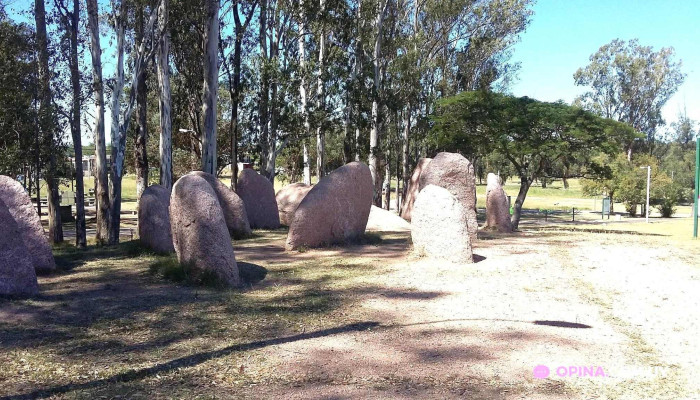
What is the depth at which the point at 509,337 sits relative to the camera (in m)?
5.77

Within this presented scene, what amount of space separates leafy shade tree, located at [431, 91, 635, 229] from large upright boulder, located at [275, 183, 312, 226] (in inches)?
242

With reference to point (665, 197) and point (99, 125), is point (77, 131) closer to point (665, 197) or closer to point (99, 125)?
point (99, 125)

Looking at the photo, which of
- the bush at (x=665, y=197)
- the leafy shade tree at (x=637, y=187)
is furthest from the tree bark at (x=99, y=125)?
the bush at (x=665, y=197)

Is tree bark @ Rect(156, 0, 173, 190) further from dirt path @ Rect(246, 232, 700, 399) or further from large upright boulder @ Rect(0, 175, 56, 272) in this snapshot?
dirt path @ Rect(246, 232, 700, 399)

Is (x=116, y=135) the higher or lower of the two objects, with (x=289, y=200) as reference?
higher

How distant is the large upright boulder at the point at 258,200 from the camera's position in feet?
51.2

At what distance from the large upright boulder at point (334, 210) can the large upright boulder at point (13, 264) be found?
4852 mm

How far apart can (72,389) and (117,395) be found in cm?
41

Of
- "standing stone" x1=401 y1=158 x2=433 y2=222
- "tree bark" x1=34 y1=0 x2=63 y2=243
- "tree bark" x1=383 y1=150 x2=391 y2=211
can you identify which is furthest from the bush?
"tree bark" x1=34 y1=0 x2=63 y2=243

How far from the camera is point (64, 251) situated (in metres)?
12.3

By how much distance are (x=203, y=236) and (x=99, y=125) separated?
8.96 m

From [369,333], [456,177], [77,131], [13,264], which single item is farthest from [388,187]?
[369,333]

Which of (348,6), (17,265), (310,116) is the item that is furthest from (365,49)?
(17,265)

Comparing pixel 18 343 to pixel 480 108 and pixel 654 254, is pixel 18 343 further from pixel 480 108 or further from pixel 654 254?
pixel 480 108
